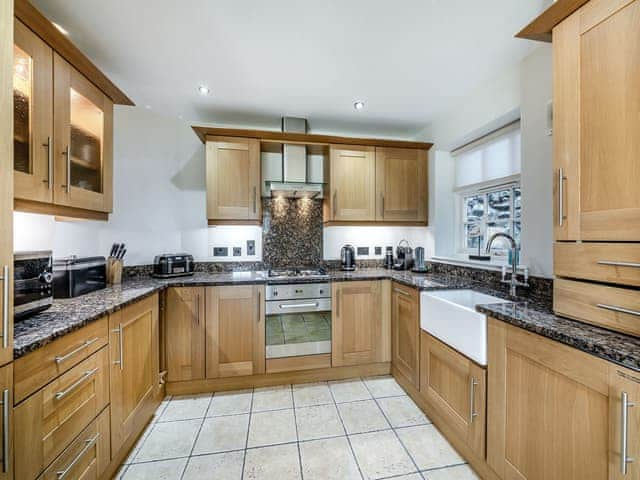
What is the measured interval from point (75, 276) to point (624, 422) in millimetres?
2407

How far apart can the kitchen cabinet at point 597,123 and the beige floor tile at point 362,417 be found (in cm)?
153

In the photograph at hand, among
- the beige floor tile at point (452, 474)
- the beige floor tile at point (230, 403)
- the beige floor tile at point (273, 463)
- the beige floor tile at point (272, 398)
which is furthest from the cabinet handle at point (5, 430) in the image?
the beige floor tile at point (452, 474)

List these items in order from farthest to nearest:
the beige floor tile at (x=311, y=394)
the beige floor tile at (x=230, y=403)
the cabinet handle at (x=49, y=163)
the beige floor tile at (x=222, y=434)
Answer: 1. the beige floor tile at (x=311, y=394)
2. the beige floor tile at (x=230, y=403)
3. the beige floor tile at (x=222, y=434)
4. the cabinet handle at (x=49, y=163)

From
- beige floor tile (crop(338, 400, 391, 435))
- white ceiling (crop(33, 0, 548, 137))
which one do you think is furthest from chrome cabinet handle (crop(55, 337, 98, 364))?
white ceiling (crop(33, 0, 548, 137))

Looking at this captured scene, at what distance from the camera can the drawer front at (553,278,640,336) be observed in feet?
3.01

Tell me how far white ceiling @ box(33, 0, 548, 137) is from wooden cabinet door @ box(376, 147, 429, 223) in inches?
18.9

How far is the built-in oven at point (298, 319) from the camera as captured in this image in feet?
7.45

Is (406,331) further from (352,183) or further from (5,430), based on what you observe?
(5,430)

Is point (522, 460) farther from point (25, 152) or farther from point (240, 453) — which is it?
point (25, 152)

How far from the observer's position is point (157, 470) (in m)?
1.46

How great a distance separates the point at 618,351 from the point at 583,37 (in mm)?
1129

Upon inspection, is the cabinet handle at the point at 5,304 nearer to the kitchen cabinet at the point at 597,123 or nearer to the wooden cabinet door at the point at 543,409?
the wooden cabinet door at the point at 543,409

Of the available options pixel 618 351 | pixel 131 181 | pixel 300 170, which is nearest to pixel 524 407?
pixel 618 351

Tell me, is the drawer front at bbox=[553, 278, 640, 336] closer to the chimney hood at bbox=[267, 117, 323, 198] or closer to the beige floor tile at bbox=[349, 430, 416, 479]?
the beige floor tile at bbox=[349, 430, 416, 479]
